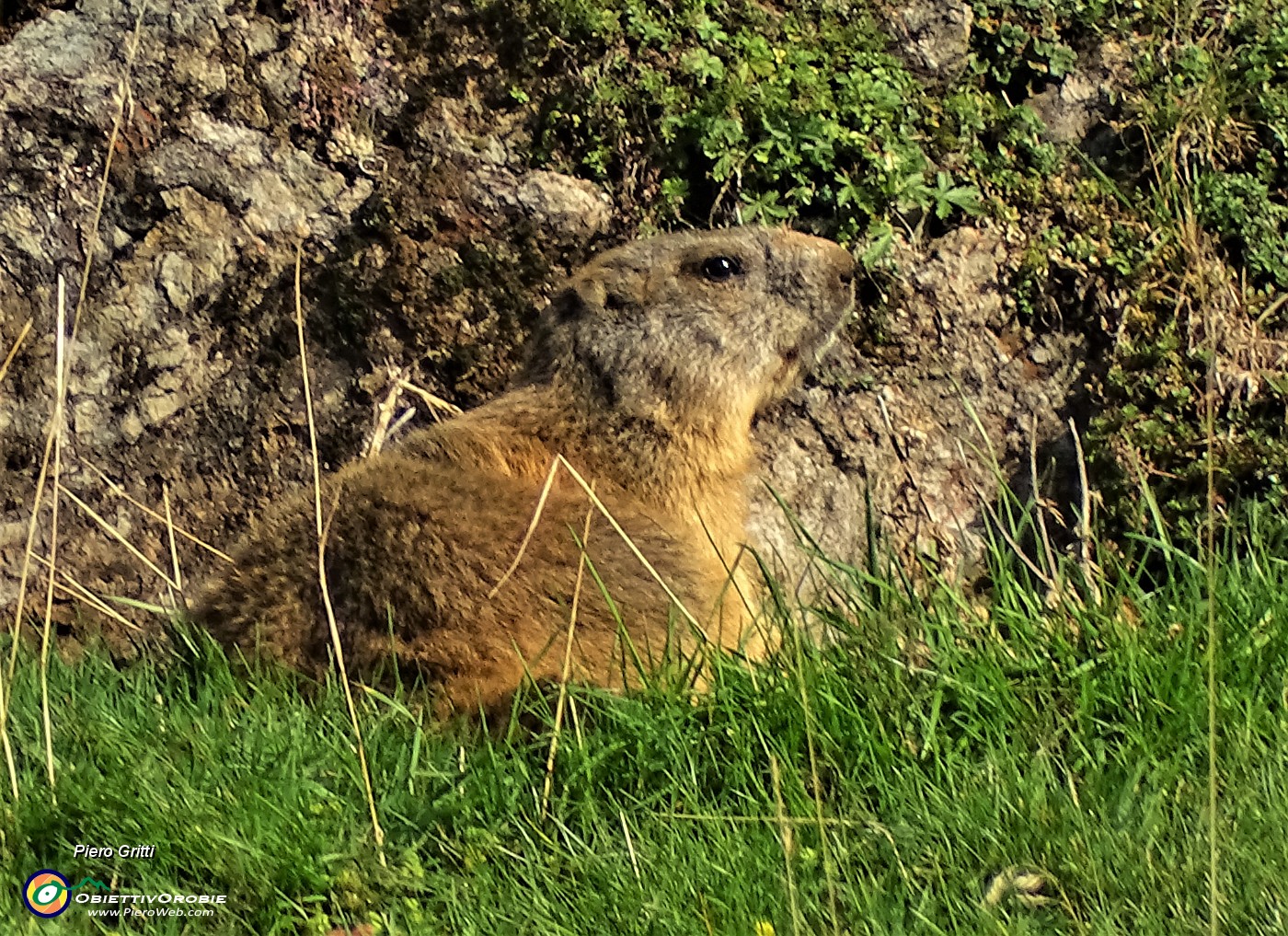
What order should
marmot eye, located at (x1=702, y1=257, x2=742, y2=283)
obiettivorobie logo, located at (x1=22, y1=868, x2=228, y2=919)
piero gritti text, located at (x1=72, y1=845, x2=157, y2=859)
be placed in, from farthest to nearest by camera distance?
marmot eye, located at (x1=702, y1=257, x2=742, y2=283) → piero gritti text, located at (x1=72, y1=845, x2=157, y2=859) → obiettivorobie logo, located at (x1=22, y1=868, x2=228, y2=919)

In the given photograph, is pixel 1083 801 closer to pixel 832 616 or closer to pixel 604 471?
pixel 832 616

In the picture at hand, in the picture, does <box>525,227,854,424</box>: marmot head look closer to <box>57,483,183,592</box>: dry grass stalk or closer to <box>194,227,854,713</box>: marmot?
<box>194,227,854,713</box>: marmot

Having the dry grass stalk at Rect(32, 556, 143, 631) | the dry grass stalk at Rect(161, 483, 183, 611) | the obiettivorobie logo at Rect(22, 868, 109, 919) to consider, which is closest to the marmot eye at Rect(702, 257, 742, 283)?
the dry grass stalk at Rect(161, 483, 183, 611)

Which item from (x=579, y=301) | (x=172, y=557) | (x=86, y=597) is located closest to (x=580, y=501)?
(x=579, y=301)

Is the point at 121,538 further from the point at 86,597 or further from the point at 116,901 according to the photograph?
the point at 116,901

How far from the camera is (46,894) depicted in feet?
10.1

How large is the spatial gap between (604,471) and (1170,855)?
2.24 m

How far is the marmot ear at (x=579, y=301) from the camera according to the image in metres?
4.89

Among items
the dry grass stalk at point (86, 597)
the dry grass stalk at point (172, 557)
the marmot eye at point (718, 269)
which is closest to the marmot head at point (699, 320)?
the marmot eye at point (718, 269)

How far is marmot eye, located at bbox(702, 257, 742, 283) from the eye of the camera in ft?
16.1

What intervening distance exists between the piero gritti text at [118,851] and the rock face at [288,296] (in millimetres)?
2030

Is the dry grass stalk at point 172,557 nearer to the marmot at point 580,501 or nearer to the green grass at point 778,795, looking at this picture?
the marmot at point 580,501

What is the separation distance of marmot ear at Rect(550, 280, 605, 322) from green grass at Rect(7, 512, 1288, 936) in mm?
1614

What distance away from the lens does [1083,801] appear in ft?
10.0
